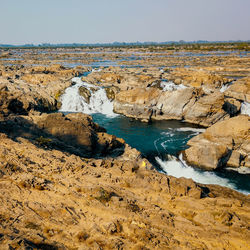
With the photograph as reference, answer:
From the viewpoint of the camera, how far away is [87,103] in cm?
3712

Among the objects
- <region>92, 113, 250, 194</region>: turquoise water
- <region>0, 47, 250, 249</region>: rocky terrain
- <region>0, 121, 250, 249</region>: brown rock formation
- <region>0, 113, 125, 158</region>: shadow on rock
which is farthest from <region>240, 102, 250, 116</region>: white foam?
<region>0, 121, 250, 249</region>: brown rock formation

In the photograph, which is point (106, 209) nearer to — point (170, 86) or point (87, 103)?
point (87, 103)

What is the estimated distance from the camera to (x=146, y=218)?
7.91 m

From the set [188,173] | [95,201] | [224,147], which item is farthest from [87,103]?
[95,201]

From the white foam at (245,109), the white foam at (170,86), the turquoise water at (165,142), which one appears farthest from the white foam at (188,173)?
the white foam at (170,86)

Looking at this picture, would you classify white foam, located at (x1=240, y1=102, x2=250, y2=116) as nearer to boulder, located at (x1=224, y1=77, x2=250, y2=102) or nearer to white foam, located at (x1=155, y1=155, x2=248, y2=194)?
boulder, located at (x1=224, y1=77, x2=250, y2=102)

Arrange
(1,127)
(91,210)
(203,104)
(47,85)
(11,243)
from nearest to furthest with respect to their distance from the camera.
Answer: (11,243) → (91,210) → (1,127) → (203,104) → (47,85)

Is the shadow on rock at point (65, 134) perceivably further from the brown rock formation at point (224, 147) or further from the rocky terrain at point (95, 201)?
the brown rock formation at point (224, 147)

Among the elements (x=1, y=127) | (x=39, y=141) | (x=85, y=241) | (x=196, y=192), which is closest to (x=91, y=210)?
(x=85, y=241)

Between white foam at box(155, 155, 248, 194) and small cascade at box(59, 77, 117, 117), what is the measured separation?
16604 millimetres

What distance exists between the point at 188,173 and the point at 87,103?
22940mm

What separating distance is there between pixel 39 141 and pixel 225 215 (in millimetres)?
10723

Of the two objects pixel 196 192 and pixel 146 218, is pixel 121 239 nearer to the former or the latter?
pixel 146 218

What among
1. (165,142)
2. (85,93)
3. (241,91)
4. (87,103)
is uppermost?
(241,91)
